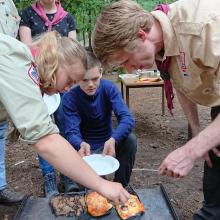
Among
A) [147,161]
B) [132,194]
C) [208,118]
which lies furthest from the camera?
[208,118]

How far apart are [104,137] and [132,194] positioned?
698mm

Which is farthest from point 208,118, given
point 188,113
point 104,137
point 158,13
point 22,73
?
point 22,73

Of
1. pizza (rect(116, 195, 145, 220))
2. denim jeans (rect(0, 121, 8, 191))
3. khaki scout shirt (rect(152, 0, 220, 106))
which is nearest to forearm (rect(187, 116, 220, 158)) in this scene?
khaki scout shirt (rect(152, 0, 220, 106))

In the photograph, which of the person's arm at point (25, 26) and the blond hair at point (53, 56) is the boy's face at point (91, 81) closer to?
the person's arm at point (25, 26)

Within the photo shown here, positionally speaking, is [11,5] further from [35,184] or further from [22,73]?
[22,73]

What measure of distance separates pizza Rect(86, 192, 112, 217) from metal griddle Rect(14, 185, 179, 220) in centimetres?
4

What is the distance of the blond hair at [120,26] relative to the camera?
5.66ft

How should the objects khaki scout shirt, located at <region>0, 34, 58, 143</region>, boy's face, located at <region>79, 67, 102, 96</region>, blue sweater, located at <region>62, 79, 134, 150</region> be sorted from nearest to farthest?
khaki scout shirt, located at <region>0, 34, 58, 143</region>, boy's face, located at <region>79, 67, 102, 96</region>, blue sweater, located at <region>62, 79, 134, 150</region>

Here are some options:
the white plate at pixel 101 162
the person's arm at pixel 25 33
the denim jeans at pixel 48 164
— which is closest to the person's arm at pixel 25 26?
the person's arm at pixel 25 33

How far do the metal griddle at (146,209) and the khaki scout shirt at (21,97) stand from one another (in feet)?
3.16

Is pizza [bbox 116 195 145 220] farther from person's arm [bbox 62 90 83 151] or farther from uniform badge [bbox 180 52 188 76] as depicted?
uniform badge [bbox 180 52 188 76]

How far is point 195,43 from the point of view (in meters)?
1.66

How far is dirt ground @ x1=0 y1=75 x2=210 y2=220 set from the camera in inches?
120

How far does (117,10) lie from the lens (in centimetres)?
176
